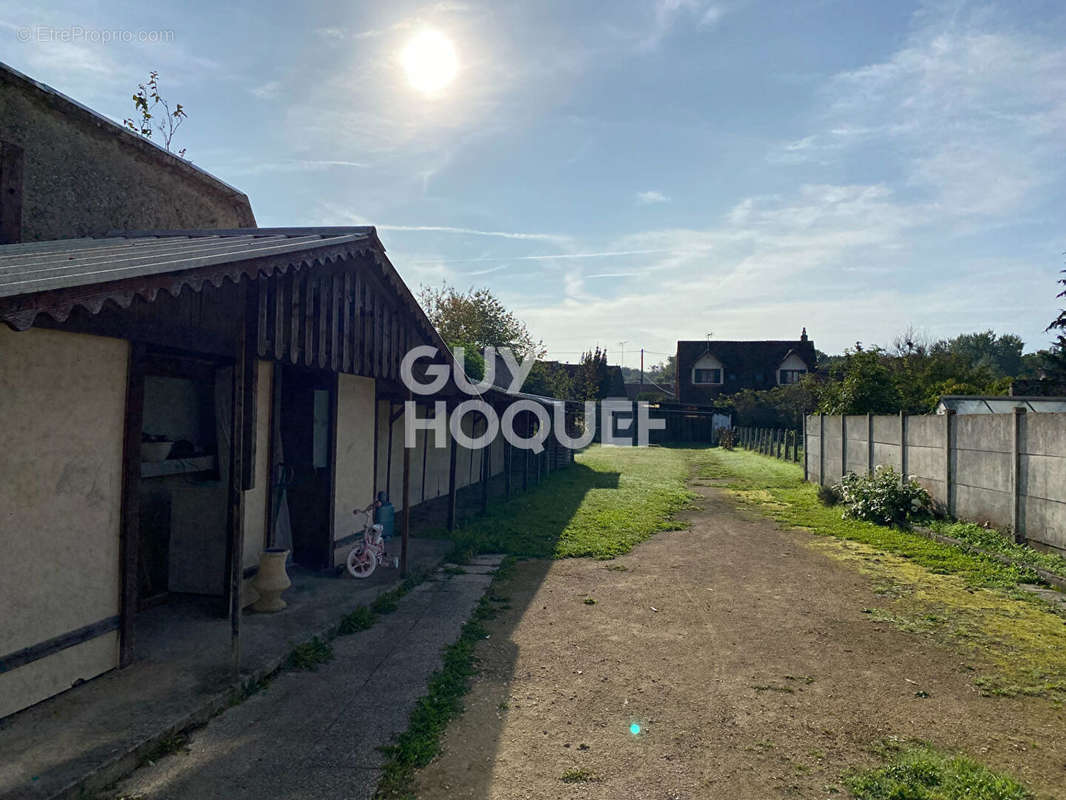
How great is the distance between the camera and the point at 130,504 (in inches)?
197

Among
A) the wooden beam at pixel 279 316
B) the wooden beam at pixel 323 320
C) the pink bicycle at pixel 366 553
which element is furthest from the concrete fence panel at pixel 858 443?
the wooden beam at pixel 279 316

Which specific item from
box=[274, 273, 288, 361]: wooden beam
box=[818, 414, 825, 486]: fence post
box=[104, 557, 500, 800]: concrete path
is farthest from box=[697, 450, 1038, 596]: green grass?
box=[274, 273, 288, 361]: wooden beam

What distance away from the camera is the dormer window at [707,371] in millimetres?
49688

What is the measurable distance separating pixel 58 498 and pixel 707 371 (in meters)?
48.8

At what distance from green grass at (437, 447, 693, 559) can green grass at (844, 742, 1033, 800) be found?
6289mm

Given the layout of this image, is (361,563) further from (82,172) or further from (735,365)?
(735,365)

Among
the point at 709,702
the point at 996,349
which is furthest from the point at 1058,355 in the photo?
Answer: the point at 996,349

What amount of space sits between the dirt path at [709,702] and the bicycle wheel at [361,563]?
5.66 ft

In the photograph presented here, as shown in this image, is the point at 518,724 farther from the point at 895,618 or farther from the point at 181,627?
the point at 895,618

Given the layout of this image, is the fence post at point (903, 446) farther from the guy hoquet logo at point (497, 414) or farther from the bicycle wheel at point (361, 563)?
the bicycle wheel at point (361, 563)

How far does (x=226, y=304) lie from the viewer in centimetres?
571

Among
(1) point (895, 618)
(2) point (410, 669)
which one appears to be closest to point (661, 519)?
(1) point (895, 618)

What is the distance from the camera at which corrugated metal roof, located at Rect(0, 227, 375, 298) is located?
321cm

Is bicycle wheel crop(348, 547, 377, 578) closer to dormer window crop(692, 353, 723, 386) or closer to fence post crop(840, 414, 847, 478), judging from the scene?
fence post crop(840, 414, 847, 478)
